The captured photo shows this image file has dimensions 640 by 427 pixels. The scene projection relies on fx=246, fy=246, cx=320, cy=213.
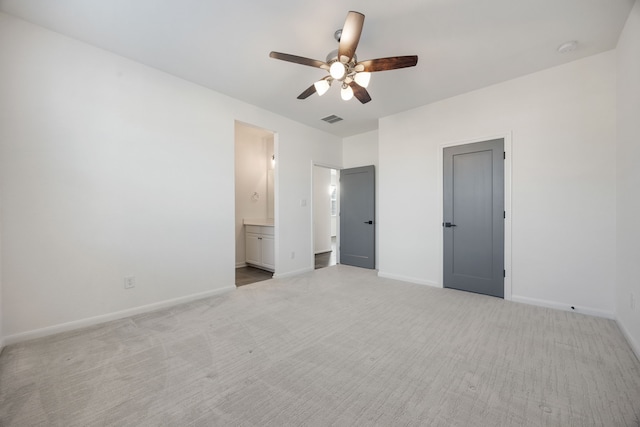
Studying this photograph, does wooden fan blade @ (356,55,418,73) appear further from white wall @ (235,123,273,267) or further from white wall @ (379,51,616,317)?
white wall @ (235,123,273,267)

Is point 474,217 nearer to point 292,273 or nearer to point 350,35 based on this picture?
point 350,35

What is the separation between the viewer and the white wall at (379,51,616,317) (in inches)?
106

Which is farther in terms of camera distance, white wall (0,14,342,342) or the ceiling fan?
white wall (0,14,342,342)

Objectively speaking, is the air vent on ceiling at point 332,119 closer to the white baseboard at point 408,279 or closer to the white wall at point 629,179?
the white baseboard at point 408,279

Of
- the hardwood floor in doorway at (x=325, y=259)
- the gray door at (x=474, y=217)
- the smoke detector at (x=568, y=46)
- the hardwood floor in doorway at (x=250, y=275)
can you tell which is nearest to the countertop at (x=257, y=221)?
the hardwood floor in doorway at (x=250, y=275)

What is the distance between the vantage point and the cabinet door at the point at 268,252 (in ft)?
15.4

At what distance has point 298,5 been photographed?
2.00m

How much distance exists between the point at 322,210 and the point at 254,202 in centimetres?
217

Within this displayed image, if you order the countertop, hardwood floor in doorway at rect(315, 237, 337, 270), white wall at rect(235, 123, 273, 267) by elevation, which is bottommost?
hardwood floor in doorway at rect(315, 237, 337, 270)

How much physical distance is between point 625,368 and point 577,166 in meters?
2.07

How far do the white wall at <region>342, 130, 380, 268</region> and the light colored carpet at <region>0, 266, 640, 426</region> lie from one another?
2.84 metres

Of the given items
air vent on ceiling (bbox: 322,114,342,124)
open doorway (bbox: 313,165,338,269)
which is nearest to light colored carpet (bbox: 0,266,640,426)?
air vent on ceiling (bbox: 322,114,342,124)

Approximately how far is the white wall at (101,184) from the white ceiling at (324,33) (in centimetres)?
31

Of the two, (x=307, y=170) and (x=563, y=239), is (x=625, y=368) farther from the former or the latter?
(x=307, y=170)
